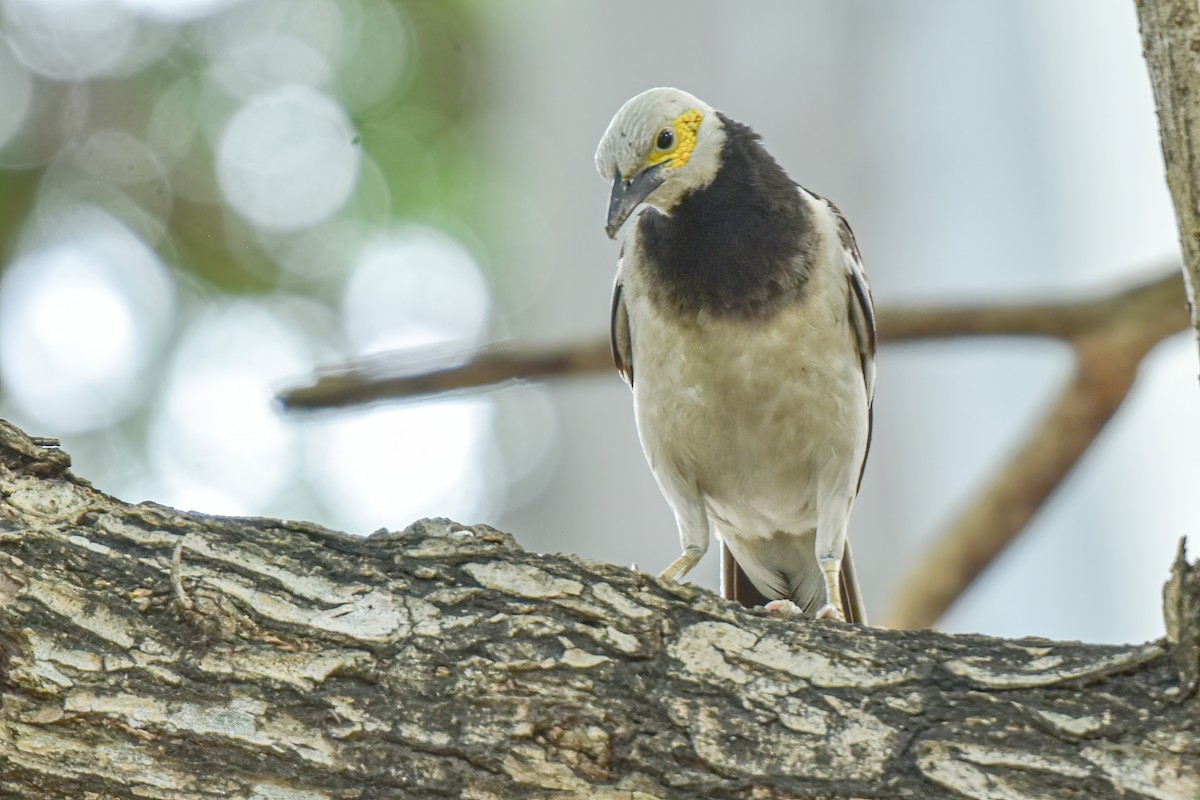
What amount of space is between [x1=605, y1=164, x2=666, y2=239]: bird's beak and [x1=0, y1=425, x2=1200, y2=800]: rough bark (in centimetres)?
166

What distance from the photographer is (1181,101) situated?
8.62 ft

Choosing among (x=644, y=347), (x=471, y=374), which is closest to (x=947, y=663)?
(x=644, y=347)

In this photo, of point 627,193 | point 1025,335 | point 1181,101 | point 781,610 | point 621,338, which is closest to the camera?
point 1181,101

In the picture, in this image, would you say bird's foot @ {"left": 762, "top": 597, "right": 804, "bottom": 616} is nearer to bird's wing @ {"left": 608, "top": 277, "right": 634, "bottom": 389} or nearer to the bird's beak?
the bird's beak

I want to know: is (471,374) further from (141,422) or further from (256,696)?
(141,422)

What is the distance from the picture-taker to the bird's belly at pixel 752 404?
4.19 metres

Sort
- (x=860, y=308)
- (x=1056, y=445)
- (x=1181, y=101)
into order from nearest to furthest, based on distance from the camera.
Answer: (x=1181, y=101) < (x=860, y=308) < (x=1056, y=445)

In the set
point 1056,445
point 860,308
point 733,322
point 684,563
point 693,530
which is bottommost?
point 684,563

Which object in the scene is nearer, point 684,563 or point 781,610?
point 781,610

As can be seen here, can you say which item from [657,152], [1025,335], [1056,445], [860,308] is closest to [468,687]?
[657,152]

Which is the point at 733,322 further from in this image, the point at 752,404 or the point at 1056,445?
the point at 1056,445

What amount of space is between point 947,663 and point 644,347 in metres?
2.06

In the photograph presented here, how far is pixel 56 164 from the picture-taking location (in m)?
8.75

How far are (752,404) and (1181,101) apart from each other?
74.2 inches
